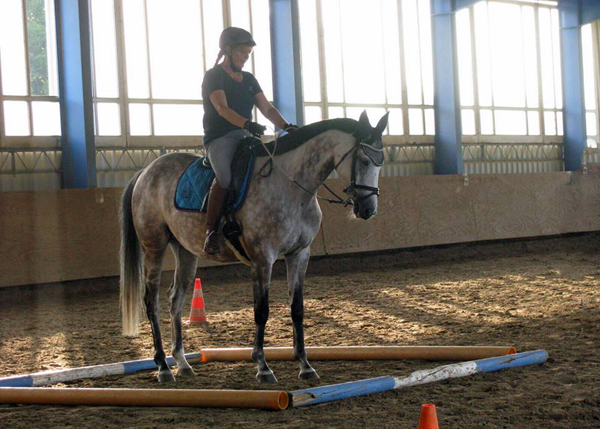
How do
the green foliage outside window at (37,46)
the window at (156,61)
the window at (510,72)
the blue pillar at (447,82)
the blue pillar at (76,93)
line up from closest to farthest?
1. the blue pillar at (76,93)
2. the green foliage outside window at (37,46)
3. the window at (156,61)
4. the blue pillar at (447,82)
5. the window at (510,72)

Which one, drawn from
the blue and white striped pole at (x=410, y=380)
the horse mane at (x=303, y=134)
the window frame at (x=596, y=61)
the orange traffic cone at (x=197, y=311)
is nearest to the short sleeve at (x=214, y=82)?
the horse mane at (x=303, y=134)

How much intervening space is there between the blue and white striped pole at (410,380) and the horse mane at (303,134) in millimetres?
1819

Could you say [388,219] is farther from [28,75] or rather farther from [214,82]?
[214,82]

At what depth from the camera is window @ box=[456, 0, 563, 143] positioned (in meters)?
20.2

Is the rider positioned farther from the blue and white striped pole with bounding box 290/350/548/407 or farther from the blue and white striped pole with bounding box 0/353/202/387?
the blue and white striped pole with bounding box 290/350/548/407

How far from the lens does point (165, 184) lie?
6.47 m

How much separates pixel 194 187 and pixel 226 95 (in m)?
0.76

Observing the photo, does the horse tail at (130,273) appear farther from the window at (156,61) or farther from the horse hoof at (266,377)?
the window at (156,61)

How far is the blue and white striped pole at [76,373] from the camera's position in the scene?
573 cm

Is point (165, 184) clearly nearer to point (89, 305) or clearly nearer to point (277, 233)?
point (277, 233)

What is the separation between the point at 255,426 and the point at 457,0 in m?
15.9

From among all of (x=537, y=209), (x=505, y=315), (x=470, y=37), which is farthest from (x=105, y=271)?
(x=470, y=37)

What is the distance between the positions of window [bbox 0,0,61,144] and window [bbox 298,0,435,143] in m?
5.38

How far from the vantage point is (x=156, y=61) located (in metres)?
15.0
